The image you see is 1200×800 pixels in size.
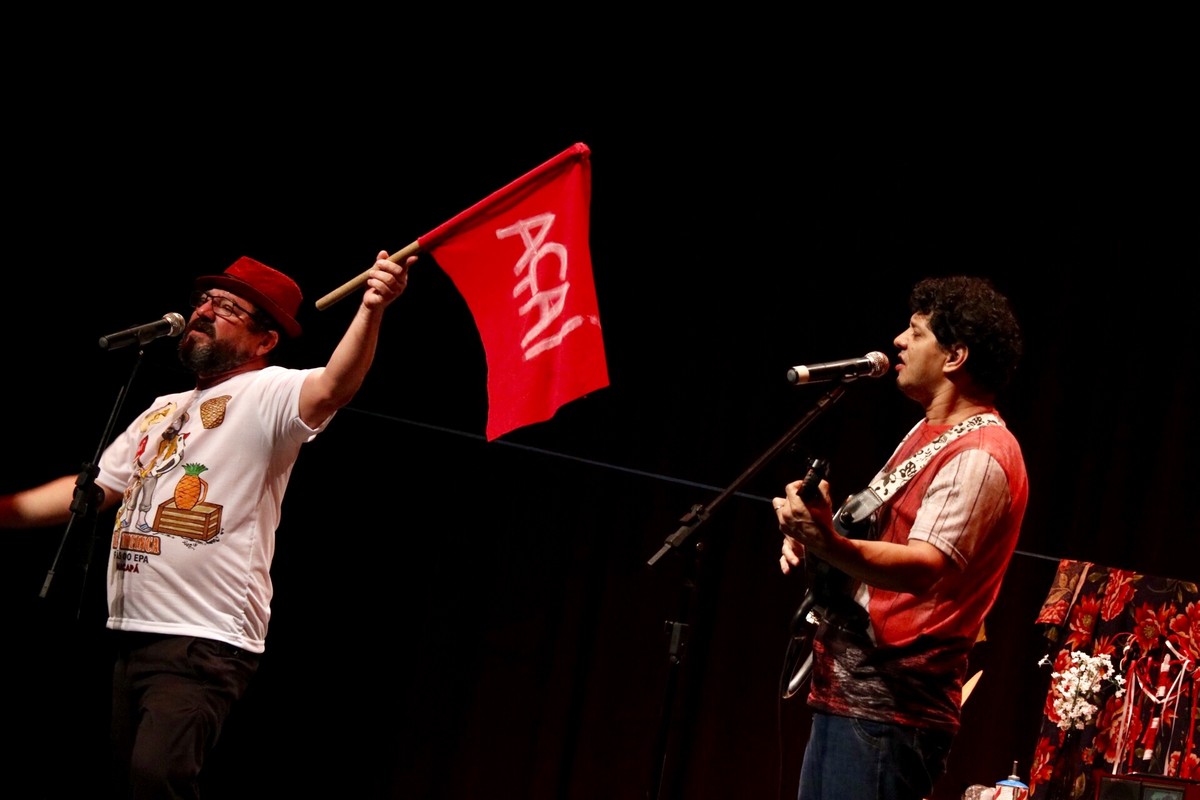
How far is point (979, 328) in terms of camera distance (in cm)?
241

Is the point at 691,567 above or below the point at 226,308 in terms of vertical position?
below

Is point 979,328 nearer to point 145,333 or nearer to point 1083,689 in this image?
point 1083,689

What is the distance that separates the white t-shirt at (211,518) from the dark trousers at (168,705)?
0.04 metres

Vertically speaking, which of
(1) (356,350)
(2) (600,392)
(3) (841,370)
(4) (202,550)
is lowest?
(4) (202,550)

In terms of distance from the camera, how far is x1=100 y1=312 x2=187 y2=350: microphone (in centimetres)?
290

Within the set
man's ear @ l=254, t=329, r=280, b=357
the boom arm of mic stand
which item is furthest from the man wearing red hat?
the boom arm of mic stand

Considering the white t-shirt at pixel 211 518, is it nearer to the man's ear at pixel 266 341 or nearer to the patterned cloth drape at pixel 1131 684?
the man's ear at pixel 266 341

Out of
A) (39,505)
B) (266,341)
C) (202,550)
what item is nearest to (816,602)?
(202,550)

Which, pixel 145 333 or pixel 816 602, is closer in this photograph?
pixel 816 602

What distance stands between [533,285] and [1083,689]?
2.15 metres

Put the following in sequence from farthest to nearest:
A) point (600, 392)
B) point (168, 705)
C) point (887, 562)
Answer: point (600, 392) < point (168, 705) < point (887, 562)

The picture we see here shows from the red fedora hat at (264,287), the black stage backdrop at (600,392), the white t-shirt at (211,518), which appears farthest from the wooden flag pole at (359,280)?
the black stage backdrop at (600,392)

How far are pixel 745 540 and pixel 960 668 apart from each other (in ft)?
7.59

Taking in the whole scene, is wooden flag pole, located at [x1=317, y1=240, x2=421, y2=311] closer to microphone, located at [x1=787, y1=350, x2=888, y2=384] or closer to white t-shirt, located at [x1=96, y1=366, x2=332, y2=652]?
white t-shirt, located at [x1=96, y1=366, x2=332, y2=652]
